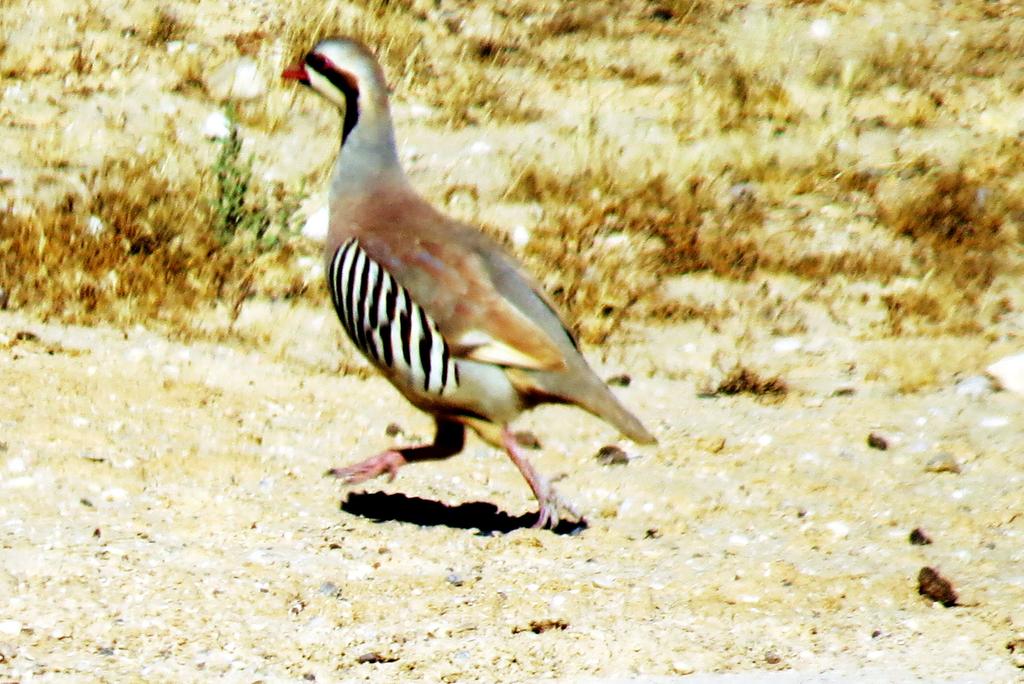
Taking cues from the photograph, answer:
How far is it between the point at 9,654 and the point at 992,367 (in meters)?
4.40

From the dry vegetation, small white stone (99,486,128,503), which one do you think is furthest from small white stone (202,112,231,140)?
small white stone (99,486,128,503)

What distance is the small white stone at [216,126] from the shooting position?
8.55 m

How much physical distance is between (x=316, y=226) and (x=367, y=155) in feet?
7.13

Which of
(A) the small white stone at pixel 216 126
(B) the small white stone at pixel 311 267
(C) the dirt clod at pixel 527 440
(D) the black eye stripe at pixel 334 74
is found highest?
(D) the black eye stripe at pixel 334 74

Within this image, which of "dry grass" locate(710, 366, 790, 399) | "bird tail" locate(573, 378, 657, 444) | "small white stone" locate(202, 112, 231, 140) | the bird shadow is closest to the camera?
"bird tail" locate(573, 378, 657, 444)

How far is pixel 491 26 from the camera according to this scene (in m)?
10.0

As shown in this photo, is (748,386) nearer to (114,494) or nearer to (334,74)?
(334,74)

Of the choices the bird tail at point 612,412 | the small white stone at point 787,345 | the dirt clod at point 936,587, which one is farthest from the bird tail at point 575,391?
the small white stone at point 787,345

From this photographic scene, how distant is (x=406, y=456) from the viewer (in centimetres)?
571

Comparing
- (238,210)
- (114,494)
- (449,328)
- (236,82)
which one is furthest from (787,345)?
(114,494)

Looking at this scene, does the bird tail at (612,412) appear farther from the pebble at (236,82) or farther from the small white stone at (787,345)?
the pebble at (236,82)

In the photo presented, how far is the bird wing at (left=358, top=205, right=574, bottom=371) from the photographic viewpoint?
17.4ft

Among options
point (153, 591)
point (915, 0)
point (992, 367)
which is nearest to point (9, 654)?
point (153, 591)

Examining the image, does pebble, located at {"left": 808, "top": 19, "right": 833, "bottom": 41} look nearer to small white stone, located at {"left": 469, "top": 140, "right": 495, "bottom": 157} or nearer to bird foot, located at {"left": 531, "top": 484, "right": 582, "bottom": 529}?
small white stone, located at {"left": 469, "top": 140, "right": 495, "bottom": 157}
